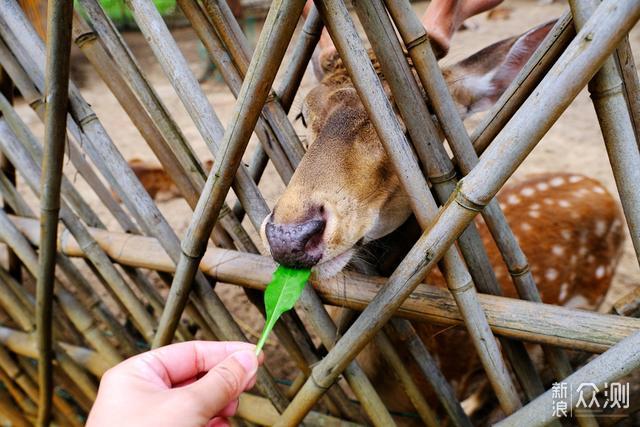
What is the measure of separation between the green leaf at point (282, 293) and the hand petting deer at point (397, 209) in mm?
28

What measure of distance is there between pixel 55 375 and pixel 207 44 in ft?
6.35

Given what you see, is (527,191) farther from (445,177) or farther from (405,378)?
(445,177)

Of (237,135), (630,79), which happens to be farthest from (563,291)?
(237,135)

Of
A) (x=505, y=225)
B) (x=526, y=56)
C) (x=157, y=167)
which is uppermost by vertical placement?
(x=157, y=167)

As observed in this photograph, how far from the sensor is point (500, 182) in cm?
95

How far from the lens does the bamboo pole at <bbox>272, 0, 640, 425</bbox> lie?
83cm

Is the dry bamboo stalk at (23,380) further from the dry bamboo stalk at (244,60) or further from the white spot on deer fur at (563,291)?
the white spot on deer fur at (563,291)

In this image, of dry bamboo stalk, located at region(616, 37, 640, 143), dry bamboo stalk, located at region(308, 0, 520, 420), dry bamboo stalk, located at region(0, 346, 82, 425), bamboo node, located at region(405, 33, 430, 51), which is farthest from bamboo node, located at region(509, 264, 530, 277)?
dry bamboo stalk, located at region(0, 346, 82, 425)

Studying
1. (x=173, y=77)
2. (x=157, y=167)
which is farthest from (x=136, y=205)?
(x=157, y=167)

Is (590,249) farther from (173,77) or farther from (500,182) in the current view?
(173,77)

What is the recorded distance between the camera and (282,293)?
1.17 m

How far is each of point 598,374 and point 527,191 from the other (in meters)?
1.88

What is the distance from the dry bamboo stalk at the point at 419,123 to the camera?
41.0 inches

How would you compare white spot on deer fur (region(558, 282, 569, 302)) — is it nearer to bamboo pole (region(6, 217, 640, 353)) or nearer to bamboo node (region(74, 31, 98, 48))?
bamboo pole (region(6, 217, 640, 353))
